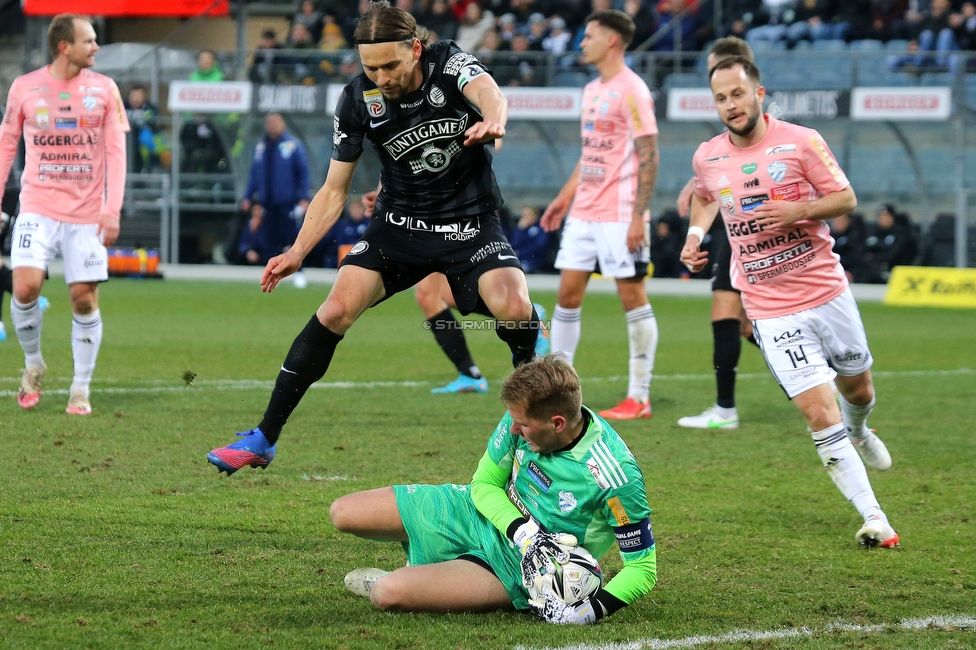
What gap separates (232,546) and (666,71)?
17.2 m

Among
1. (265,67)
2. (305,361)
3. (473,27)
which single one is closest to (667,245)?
(473,27)

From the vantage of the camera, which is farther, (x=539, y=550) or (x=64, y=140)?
(x=64, y=140)

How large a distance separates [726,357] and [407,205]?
2.86 meters

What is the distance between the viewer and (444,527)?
13.6ft

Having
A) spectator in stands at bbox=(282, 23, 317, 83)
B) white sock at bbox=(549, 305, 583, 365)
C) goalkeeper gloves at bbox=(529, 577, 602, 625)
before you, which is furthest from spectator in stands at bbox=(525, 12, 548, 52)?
goalkeeper gloves at bbox=(529, 577, 602, 625)

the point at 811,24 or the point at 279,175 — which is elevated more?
the point at 811,24

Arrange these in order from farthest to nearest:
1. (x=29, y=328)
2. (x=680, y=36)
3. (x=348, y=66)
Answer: (x=680, y=36) < (x=348, y=66) < (x=29, y=328)

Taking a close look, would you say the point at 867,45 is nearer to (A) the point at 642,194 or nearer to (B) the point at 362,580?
(A) the point at 642,194

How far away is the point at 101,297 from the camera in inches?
665

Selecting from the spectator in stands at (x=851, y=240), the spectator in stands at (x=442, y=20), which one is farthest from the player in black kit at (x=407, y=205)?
the spectator in stands at (x=442, y=20)

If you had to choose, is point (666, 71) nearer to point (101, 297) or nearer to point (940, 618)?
point (101, 297)

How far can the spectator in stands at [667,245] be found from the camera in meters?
19.6

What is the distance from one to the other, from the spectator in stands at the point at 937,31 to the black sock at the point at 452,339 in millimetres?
14620

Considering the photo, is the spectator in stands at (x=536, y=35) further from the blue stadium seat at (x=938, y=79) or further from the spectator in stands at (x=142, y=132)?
the blue stadium seat at (x=938, y=79)
